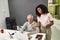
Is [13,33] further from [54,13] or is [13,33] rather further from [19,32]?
[54,13]

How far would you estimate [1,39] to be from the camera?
2.45m

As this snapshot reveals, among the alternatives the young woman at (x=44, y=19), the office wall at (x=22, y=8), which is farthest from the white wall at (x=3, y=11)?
the young woman at (x=44, y=19)

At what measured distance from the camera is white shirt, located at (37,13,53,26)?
209 cm

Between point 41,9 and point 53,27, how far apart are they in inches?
13.9

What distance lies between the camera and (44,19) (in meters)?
2.14

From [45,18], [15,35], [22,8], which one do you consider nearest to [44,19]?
[45,18]

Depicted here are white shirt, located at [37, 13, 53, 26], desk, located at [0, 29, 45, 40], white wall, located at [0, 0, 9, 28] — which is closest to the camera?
white shirt, located at [37, 13, 53, 26]

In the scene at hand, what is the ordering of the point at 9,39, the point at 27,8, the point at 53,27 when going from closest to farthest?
the point at 53,27, the point at 27,8, the point at 9,39

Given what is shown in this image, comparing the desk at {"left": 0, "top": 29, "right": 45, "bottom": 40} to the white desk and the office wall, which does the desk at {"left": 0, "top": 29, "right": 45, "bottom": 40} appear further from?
the office wall

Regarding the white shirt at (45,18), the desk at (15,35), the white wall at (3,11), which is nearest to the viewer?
the white shirt at (45,18)

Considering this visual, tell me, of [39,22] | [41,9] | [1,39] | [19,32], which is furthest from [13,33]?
[41,9]

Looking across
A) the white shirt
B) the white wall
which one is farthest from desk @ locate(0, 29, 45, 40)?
the white shirt

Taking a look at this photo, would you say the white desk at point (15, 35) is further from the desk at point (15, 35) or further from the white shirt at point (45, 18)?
Result: the white shirt at point (45, 18)

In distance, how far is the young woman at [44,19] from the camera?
82.7 inches
